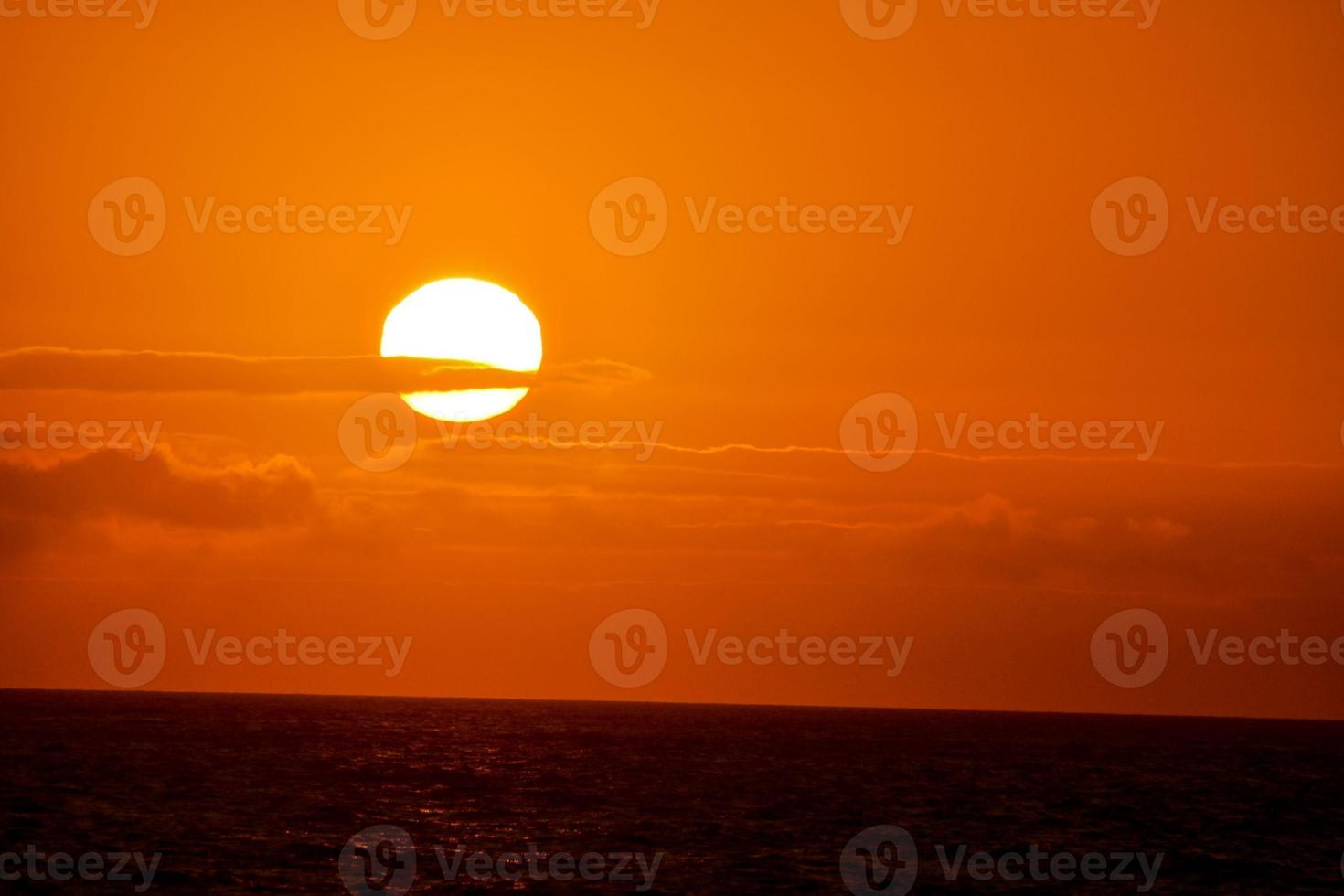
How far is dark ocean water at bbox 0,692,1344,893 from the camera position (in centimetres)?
4766

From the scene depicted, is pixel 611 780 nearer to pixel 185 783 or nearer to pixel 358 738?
pixel 185 783

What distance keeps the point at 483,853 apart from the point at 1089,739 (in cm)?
15562

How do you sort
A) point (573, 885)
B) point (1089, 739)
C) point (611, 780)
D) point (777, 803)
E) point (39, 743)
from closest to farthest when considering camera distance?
point (573, 885) < point (777, 803) < point (611, 780) < point (39, 743) < point (1089, 739)

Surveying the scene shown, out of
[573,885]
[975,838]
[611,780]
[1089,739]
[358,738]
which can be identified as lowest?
[573,885]

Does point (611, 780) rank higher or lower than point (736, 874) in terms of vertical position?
higher

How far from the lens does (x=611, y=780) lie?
85.2 meters

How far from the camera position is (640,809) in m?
66.9

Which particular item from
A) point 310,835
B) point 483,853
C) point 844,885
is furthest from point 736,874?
point 310,835

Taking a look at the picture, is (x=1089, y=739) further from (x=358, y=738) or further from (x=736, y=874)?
(x=736, y=874)

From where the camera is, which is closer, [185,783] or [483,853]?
[483,853]

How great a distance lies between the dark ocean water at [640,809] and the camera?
47.7 meters

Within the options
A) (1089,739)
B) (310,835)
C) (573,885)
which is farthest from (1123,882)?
(1089,739)

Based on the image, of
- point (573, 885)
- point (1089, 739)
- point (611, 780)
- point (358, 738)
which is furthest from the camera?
point (1089, 739)

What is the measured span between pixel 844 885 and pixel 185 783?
40854mm
